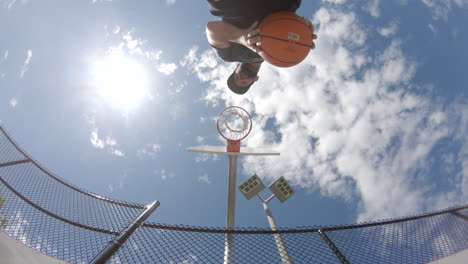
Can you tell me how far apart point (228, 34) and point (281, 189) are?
8279 millimetres

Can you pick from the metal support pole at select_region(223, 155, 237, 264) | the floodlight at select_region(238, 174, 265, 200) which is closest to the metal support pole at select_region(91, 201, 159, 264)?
the metal support pole at select_region(223, 155, 237, 264)

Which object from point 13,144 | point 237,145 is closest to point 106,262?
point 13,144

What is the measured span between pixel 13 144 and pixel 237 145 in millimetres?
6520

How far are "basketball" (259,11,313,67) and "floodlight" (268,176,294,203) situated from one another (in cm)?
803

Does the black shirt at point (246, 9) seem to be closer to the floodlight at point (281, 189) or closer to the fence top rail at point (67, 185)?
the fence top rail at point (67, 185)

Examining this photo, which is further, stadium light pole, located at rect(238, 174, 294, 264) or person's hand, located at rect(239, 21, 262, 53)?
stadium light pole, located at rect(238, 174, 294, 264)

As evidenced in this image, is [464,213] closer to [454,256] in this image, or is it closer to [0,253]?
[454,256]

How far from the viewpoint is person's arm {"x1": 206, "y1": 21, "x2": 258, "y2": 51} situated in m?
1.89

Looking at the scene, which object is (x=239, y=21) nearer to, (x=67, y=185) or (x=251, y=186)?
(x=67, y=185)

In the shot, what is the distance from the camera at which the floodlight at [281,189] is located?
9266mm

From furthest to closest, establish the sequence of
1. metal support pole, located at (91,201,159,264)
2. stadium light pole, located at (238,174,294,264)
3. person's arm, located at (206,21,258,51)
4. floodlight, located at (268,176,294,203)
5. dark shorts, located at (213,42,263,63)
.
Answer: floodlight, located at (268,176,294,203) < stadium light pole, located at (238,174,294,264) < dark shorts, located at (213,42,263,63) < metal support pole, located at (91,201,159,264) < person's arm, located at (206,21,258,51)

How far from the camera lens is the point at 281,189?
369 inches

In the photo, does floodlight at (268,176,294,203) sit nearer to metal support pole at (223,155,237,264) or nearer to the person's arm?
metal support pole at (223,155,237,264)

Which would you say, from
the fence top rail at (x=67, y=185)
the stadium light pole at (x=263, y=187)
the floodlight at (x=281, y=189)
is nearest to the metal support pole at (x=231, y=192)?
the stadium light pole at (x=263, y=187)
